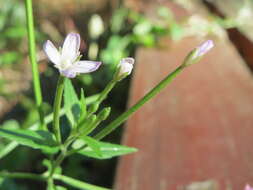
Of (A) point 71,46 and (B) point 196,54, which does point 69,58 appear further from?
(B) point 196,54

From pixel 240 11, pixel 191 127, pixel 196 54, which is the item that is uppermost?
pixel 196 54

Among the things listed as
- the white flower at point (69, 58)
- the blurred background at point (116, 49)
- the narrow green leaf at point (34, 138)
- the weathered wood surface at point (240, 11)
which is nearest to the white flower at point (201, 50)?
the white flower at point (69, 58)

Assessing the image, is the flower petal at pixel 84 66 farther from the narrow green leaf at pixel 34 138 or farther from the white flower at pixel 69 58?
the narrow green leaf at pixel 34 138

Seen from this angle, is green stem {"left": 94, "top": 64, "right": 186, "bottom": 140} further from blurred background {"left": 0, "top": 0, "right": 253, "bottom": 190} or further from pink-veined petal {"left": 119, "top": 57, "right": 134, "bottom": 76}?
blurred background {"left": 0, "top": 0, "right": 253, "bottom": 190}

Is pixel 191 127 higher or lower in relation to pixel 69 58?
lower

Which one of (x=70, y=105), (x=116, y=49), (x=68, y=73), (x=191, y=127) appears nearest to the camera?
(x=68, y=73)

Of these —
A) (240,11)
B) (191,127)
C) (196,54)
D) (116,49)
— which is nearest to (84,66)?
(196,54)
